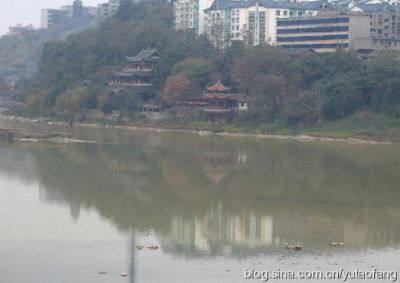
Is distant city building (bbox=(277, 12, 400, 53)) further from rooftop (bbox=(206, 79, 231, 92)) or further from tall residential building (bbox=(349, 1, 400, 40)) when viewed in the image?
rooftop (bbox=(206, 79, 231, 92))

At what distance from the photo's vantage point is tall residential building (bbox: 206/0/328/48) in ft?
187

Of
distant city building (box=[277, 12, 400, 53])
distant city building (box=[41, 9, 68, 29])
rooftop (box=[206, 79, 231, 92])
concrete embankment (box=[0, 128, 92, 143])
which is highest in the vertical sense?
distant city building (box=[41, 9, 68, 29])

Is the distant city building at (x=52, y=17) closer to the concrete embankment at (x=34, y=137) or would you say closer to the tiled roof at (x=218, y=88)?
the tiled roof at (x=218, y=88)

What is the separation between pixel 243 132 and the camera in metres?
43.6

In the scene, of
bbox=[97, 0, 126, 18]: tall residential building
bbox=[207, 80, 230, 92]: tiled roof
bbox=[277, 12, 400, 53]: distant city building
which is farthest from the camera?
bbox=[97, 0, 126, 18]: tall residential building

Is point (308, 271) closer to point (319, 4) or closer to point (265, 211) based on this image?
point (265, 211)

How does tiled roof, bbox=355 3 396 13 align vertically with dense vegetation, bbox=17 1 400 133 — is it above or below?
above

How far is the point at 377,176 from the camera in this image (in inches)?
1050

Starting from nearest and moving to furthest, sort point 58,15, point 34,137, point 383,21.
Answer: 1. point 34,137
2. point 383,21
3. point 58,15

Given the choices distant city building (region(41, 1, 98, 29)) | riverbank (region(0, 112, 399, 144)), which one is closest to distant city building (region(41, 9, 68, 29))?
distant city building (region(41, 1, 98, 29))

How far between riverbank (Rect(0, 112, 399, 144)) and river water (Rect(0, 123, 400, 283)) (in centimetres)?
468

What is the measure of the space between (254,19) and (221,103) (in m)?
12.3

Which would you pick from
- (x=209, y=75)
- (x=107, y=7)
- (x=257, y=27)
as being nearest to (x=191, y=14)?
(x=257, y=27)

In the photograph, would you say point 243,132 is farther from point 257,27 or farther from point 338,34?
point 257,27
